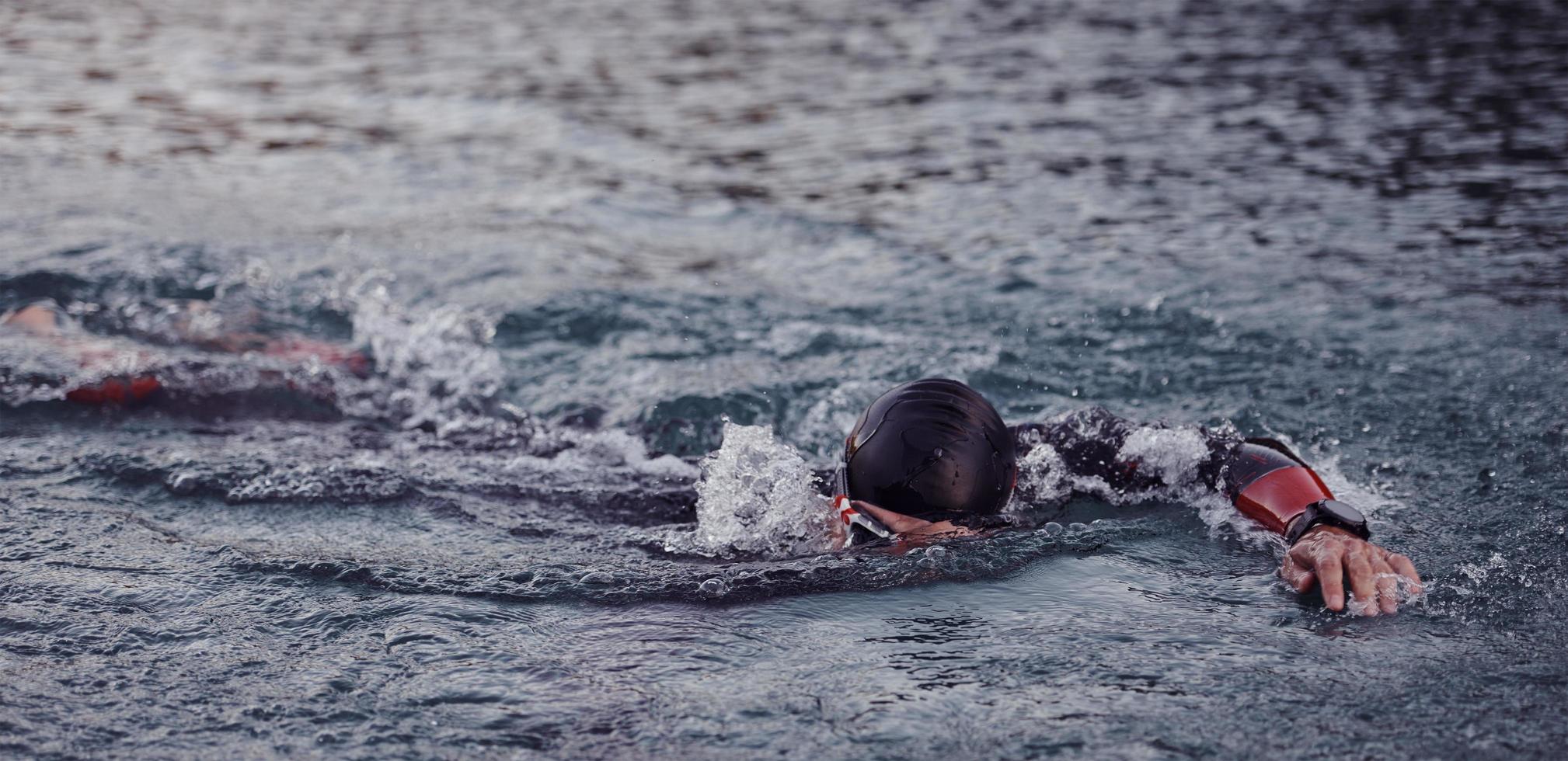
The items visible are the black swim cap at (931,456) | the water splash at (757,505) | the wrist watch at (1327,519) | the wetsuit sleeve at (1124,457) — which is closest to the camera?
the wrist watch at (1327,519)

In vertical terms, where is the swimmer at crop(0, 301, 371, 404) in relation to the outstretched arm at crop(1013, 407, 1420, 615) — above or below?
below

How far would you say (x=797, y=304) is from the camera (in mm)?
8617

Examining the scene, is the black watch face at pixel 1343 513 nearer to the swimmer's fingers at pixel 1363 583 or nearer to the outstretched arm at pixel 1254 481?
the outstretched arm at pixel 1254 481

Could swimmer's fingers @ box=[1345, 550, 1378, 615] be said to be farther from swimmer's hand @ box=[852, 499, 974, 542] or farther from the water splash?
the water splash

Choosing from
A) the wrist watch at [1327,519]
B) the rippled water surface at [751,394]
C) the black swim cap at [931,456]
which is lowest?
the rippled water surface at [751,394]

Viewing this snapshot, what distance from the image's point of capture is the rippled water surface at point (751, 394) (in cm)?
364

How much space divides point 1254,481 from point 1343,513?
0.52m

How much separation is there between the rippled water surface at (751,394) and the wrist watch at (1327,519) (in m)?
0.22

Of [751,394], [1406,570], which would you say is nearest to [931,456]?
[1406,570]

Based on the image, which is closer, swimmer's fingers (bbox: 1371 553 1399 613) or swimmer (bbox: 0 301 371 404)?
swimmer's fingers (bbox: 1371 553 1399 613)

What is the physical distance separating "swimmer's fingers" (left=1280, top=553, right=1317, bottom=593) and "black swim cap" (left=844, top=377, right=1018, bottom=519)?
93cm

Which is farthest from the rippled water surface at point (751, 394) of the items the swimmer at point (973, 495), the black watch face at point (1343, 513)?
the black watch face at point (1343, 513)

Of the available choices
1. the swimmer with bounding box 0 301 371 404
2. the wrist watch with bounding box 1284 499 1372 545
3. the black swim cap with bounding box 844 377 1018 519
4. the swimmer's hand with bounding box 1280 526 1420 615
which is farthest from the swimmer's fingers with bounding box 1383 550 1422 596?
the swimmer with bounding box 0 301 371 404

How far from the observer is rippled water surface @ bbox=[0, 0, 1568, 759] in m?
3.64
